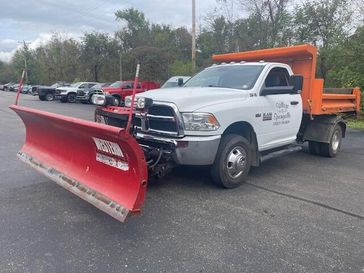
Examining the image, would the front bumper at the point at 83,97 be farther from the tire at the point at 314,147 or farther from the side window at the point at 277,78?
the side window at the point at 277,78

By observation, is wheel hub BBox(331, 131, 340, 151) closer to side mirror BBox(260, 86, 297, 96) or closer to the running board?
the running board

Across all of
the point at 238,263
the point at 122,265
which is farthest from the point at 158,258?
the point at 238,263

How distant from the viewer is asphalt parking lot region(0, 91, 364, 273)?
10.8ft

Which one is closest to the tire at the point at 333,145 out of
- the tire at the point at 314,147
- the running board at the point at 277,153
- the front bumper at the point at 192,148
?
the tire at the point at 314,147

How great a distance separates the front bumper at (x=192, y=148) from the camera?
4750mm

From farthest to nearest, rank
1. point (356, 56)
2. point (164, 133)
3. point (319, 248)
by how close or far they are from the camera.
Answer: point (356, 56), point (164, 133), point (319, 248)

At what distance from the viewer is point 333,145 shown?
813cm

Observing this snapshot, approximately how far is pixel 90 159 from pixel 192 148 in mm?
1353

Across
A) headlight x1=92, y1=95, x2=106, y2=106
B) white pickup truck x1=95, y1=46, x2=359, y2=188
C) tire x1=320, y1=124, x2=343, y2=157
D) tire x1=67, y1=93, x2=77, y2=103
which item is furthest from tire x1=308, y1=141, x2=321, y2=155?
tire x1=67, y1=93, x2=77, y2=103

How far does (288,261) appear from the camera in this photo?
3.35 metres

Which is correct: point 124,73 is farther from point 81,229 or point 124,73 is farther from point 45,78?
Result: point 81,229

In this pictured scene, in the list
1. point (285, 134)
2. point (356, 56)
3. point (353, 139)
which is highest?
point (356, 56)

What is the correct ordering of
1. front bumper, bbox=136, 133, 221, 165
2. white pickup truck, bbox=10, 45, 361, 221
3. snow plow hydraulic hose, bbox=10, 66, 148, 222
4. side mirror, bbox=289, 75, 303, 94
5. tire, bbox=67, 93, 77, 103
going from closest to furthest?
snow plow hydraulic hose, bbox=10, 66, 148, 222
white pickup truck, bbox=10, 45, 361, 221
front bumper, bbox=136, 133, 221, 165
side mirror, bbox=289, 75, 303, 94
tire, bbox=67, 93, 77, 103

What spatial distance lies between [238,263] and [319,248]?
944 millimetres
